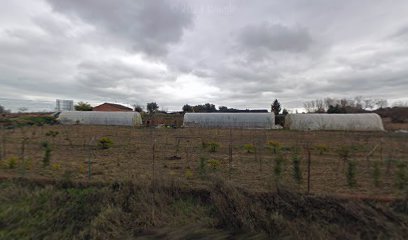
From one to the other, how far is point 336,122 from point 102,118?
3318cm

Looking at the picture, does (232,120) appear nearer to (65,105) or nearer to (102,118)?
(102,118)

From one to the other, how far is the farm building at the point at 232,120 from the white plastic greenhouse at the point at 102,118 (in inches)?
320

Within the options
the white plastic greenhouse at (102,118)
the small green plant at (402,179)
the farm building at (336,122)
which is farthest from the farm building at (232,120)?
the small green plant at (402,179)

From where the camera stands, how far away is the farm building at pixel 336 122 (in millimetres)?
29938

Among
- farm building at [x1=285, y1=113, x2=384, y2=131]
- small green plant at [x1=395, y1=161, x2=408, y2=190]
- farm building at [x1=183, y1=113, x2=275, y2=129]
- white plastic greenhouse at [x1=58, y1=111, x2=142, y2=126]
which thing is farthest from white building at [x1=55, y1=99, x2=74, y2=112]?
small green plant at [x1=395, y1=161, x2=408, y2=190]

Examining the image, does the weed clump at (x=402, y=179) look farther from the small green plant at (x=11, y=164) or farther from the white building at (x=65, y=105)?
the white building at (x=65, y=105)

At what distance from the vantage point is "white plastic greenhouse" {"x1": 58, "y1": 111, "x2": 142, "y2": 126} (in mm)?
36875

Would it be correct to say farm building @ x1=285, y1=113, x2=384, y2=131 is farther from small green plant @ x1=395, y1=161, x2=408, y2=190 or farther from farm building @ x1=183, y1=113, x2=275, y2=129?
small green plant @ x1=395, y1=161, x2=408, y2=190

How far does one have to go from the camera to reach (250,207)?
13.5ft

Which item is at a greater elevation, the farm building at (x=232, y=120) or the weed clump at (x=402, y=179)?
the farm building at (x=232, y=120)

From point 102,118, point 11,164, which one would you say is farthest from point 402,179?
point 102,118

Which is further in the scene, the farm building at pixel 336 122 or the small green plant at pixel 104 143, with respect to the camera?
the farm building at pixel 336 122

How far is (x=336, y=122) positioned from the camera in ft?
101

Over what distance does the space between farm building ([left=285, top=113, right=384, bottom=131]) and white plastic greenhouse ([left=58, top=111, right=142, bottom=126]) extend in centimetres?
2249
